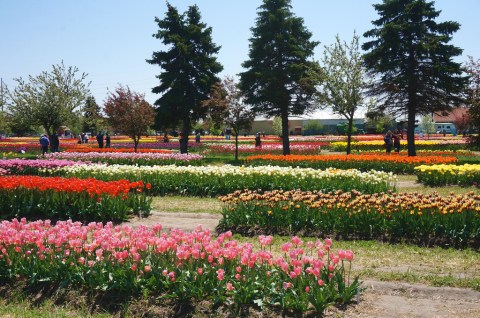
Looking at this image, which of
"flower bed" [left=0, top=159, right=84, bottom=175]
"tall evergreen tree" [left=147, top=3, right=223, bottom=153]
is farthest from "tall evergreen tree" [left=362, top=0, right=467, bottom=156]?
"flower bed" [left=0, top=159, right=84, bottom=175]

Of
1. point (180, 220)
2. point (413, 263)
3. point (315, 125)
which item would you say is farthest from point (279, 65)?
point (315, 125)

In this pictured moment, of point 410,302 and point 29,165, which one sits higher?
point 29,165

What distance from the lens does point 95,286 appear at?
5.51 meters

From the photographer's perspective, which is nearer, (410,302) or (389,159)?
(410,302)

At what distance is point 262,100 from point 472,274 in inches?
956

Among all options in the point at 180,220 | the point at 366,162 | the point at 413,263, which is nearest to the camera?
the point at 413,263

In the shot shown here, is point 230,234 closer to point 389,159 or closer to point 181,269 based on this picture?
point 181,269

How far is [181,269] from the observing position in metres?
5.33

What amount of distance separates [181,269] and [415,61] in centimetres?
2643

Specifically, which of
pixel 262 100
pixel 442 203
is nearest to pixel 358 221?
pixel 442 203

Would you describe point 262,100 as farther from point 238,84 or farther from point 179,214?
point 179,214

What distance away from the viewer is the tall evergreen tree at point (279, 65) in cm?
2933

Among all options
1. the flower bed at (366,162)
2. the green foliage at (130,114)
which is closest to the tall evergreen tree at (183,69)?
the green foliage at (130,114)

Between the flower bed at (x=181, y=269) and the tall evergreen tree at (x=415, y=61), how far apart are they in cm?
2379
